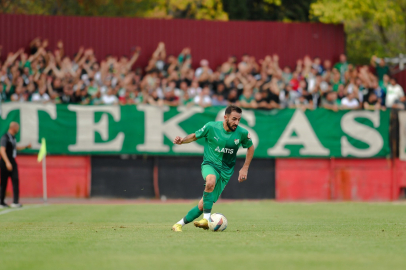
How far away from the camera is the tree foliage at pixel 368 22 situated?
3328 cm

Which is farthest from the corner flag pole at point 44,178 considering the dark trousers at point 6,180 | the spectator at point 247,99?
the spectator at point 247,99

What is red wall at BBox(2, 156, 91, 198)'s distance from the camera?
22.4 metres

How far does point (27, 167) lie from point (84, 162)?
1905 millimetres

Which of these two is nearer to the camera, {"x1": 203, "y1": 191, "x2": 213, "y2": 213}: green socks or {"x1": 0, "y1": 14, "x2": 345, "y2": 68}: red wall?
{"x1": 203, "y1": 191, "x2": 213, "y2": 213}: green socks

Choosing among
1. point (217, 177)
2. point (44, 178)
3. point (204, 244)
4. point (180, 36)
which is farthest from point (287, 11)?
point (204, 244)

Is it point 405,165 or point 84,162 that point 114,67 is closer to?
point 84,162

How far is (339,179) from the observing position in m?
23.3

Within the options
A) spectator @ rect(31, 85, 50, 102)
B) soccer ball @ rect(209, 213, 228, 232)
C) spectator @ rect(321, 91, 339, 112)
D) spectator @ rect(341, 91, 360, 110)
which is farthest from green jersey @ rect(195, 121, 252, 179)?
spectator @ rect(341, 91, 360, 110)

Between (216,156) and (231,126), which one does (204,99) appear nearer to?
(216,156)

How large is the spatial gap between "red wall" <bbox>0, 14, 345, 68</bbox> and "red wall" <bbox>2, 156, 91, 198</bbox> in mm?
6356


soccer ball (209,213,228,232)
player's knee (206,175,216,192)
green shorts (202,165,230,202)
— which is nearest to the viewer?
player's knee (206,175,216,192)

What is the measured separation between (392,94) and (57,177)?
12391 millimetres

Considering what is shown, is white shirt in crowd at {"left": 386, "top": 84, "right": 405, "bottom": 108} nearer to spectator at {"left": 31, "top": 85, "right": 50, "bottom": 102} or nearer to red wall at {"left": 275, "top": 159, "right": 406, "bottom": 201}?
red wall at {"left": 275, "top": 159, "right": 406, "bottom": 201}

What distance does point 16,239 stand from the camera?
9547 mm
